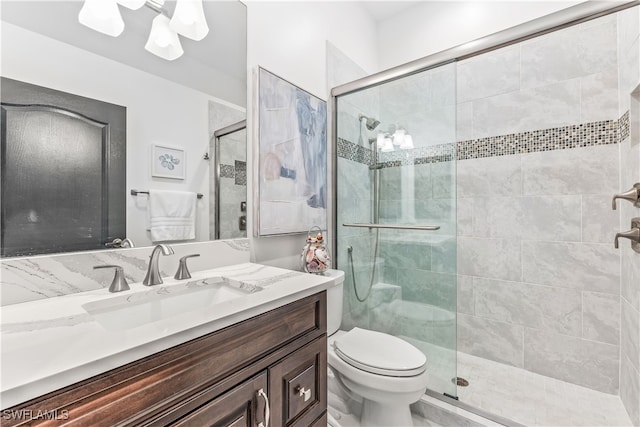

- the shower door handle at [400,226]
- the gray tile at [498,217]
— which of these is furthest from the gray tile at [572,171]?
the shower door handle at [400,226]

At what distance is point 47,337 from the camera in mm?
557

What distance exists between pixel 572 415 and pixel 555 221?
40.9 inches

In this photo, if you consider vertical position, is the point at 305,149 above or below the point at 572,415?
above

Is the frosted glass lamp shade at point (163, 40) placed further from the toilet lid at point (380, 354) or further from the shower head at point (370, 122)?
the toilet lid at point (380, 354)

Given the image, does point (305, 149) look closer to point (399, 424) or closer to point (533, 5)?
point (399, 424)

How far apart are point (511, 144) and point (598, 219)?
25.5 inches

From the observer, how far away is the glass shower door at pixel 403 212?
1.56 meters

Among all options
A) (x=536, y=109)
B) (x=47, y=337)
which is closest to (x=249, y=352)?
(x=47, y=337)

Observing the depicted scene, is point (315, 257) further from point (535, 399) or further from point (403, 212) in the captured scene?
point (535, 399)

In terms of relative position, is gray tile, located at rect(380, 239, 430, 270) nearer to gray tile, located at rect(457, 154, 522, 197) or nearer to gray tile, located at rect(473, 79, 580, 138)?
gray tile, located at rect(457, 154, 522, 197)

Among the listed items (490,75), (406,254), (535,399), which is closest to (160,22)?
(406,254)

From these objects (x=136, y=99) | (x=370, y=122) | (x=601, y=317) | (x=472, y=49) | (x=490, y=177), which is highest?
(x=472, y=49)

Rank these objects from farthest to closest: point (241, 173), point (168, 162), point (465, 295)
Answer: point (465, 295) → point (241, 173) → point (168, 162)

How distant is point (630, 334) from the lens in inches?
56.3
